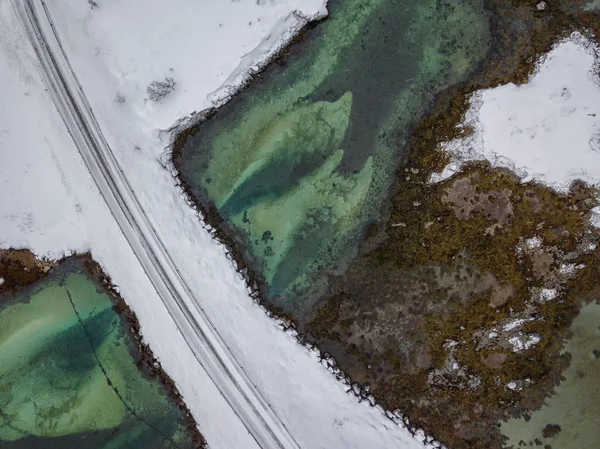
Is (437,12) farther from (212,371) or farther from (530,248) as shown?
(212,371)

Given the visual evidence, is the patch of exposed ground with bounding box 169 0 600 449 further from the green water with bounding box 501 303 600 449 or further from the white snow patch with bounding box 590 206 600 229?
the green water with bounding box 501 303 600 449

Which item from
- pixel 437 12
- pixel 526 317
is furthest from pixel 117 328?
pixel 437 12

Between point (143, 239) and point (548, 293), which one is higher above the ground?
point (143, 239)

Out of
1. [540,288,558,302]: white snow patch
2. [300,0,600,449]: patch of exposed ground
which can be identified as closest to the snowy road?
[300,0,600,449]: patch of exposed ground

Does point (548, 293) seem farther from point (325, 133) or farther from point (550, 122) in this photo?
point (325, 133)

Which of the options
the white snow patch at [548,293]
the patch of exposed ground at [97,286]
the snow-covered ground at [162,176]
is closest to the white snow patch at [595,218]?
the white snow patch at [548,293]

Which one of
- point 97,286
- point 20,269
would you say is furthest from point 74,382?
point 20,269
